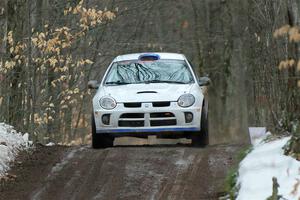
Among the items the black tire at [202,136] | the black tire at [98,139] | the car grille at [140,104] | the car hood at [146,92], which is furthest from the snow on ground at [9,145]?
the black tire at [202,136]

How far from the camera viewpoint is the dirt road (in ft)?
28.6

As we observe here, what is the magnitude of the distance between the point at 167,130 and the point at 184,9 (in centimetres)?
1780

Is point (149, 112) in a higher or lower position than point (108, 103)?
lower

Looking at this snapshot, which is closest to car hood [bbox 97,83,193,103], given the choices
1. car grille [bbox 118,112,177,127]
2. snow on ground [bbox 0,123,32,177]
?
car grille [bbox 118,112,177,127]

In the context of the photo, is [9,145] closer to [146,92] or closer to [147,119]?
[147,119]

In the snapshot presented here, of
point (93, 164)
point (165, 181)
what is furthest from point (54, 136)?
point (165, 181)

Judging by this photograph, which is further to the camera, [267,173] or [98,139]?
[98,139]

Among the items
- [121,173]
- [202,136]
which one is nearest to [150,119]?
[202,136]

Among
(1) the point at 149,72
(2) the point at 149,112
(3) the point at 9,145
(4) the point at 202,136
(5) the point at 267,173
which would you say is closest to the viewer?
(5) the point at 267,173

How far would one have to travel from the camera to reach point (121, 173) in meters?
9.74

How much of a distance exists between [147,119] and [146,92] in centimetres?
48

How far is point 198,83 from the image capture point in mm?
12992

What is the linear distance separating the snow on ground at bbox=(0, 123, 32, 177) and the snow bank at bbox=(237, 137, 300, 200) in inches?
153

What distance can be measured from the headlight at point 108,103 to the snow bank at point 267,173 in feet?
12.6
